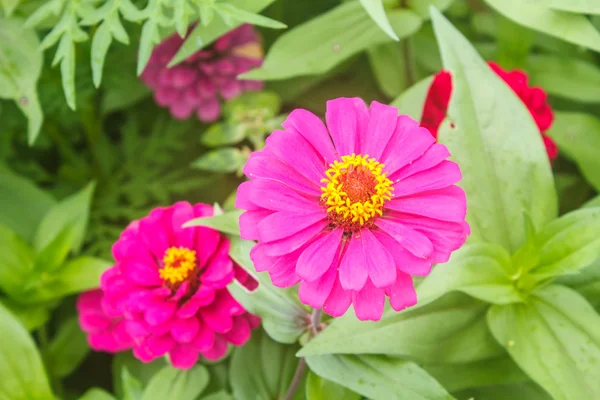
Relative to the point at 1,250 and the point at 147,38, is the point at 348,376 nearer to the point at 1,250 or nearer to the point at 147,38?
the point at 147,38

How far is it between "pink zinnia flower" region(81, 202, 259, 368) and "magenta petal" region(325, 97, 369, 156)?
20cm

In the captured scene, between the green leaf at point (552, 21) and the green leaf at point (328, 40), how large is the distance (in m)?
0.13

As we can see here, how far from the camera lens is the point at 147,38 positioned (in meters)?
0.60

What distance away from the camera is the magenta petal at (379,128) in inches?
18.8

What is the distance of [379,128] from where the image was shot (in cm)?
48

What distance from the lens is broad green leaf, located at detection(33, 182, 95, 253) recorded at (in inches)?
31.1

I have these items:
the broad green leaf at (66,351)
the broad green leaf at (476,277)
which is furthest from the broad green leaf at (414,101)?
the broad green leaf at (66,351)

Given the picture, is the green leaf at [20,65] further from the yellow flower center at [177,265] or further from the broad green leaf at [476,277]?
the broad green leaf at [476,277]

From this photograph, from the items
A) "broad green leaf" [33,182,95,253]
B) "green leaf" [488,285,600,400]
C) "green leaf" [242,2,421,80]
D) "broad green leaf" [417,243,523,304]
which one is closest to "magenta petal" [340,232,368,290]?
"broad green leaf" [417,243,523,304]

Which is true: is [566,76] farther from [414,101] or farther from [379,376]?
[379,376]

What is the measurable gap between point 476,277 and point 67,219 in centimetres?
53

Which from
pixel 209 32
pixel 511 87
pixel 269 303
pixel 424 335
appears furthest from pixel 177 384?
pixel 511 87

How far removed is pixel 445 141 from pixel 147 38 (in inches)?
12.7

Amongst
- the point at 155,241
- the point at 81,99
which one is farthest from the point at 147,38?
the point at 81,99
